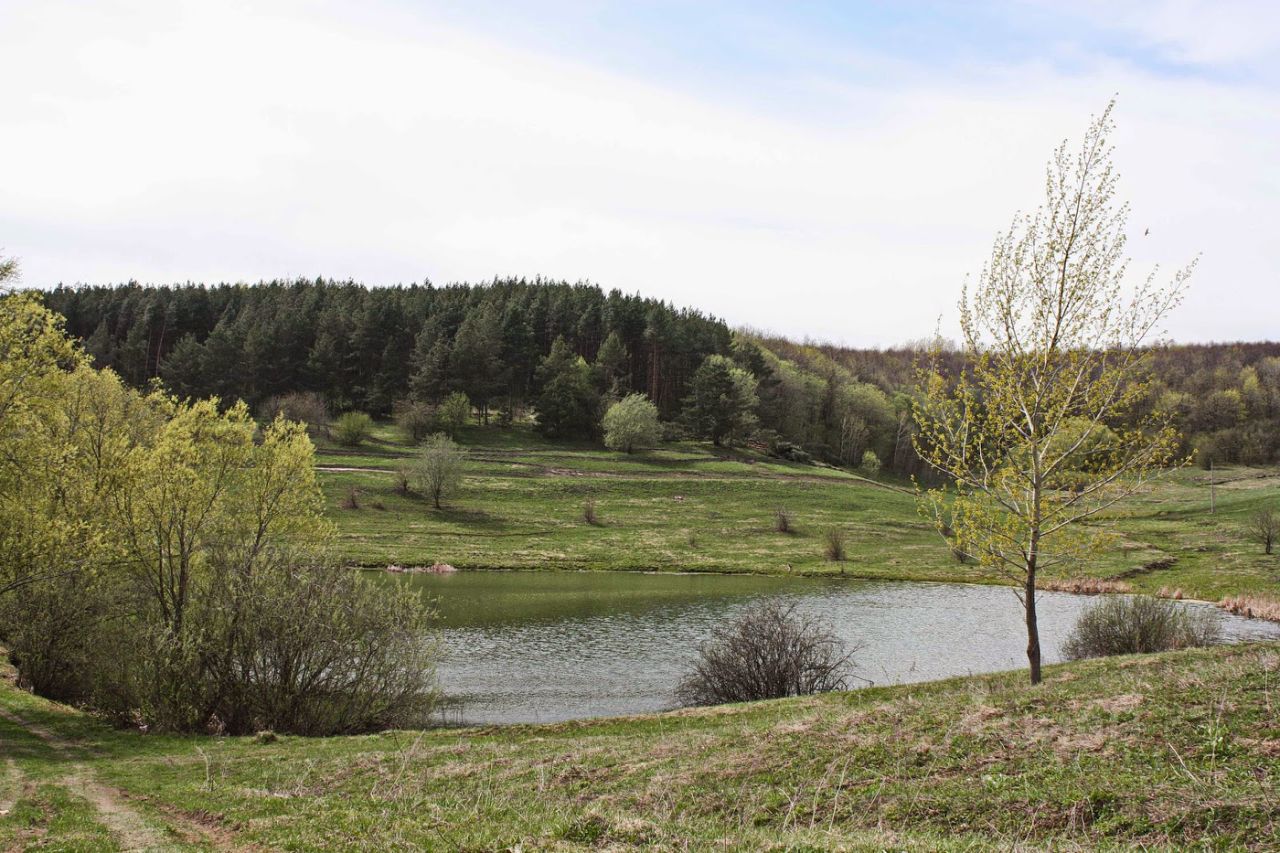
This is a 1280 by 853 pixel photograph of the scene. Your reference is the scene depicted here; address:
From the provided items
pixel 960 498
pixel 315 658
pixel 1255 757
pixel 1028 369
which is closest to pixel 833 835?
pixel 1255 757

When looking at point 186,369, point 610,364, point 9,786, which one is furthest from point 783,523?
point 186,369

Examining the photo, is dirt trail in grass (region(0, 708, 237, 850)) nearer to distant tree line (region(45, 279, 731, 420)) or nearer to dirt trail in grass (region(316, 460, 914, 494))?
dirt trail in grass (region(316, 460, 914, 494))

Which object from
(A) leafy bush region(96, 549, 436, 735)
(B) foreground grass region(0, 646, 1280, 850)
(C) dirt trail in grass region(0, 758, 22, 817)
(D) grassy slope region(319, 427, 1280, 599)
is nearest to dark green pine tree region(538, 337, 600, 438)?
(D) grassy slope region(319, 427, 1280, 599)

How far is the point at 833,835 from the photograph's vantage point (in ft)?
31.9

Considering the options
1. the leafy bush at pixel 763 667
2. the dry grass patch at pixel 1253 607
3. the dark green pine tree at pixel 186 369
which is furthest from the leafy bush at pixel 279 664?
the dark green pine tree at pixel 186 369

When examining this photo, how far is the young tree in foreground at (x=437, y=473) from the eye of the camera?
8494 centimetres

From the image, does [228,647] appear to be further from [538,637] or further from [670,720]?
[538,637]

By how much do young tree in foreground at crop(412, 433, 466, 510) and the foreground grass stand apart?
2538 inches

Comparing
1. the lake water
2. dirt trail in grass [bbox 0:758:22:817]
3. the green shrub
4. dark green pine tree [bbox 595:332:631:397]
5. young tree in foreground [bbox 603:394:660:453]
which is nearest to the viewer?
dirt trail in grass [bbox 0:758:22:817]

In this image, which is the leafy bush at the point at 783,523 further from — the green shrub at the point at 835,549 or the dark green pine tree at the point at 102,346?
the dark green pine tree at the point at 102,346

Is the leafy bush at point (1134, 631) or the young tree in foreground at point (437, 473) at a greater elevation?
the young tree in foreground at point (437, 473)

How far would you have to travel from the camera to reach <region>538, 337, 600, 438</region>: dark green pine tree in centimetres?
11931

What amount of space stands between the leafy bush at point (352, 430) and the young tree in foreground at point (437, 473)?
2062 centimetres

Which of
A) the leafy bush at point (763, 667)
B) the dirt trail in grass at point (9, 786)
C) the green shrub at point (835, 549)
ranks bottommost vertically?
the green shrub at point (835, 549)
